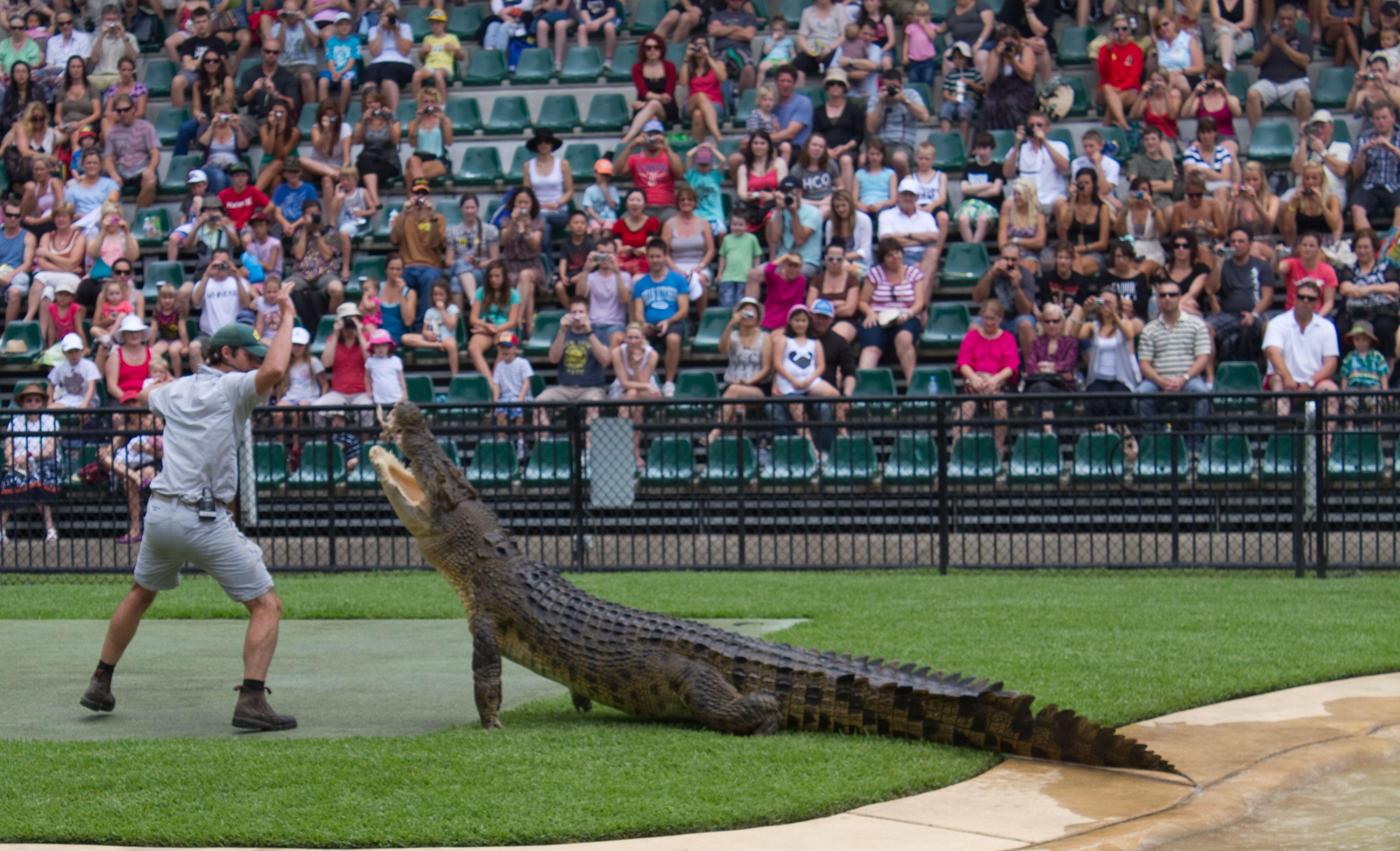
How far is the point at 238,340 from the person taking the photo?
5695 millimetres

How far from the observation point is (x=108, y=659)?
18.6 feet

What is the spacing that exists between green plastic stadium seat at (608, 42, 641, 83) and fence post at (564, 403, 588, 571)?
26.6 feet

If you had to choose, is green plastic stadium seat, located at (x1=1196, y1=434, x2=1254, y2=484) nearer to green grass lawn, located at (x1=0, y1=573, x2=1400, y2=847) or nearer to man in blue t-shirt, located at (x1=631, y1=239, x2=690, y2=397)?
green grass lawn, located at (x1=0, y1=573, x2=1400, y2=847)

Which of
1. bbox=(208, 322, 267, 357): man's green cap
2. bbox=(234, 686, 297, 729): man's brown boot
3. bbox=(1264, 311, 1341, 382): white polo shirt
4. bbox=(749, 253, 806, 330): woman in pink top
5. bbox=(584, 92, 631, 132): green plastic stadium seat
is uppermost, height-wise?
bbox=(584, 92, 631, 132): green plastic stadium seat

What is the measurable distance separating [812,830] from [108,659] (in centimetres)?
318

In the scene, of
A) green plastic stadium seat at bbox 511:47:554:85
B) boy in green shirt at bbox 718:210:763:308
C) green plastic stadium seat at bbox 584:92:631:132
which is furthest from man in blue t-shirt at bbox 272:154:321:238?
boy in green shirt at bbox 718:210:763:308

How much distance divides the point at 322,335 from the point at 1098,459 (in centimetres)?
811

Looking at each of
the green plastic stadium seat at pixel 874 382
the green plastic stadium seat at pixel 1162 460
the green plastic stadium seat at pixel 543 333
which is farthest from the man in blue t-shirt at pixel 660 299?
the green plastic stadium seat at pixel 1162 460

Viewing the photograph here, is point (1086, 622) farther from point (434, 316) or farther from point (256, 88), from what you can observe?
point (256, 88)

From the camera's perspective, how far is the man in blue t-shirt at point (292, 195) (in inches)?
631

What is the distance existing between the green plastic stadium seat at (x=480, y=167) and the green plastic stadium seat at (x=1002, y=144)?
5.40 meters

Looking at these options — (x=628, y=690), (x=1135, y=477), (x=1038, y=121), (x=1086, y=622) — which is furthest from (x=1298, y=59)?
(x=628, y=690)

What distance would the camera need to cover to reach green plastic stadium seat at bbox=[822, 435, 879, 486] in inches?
400

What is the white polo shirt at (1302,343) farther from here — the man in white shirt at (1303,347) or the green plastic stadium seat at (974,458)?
the green plastic stadium seat at (974,458)
